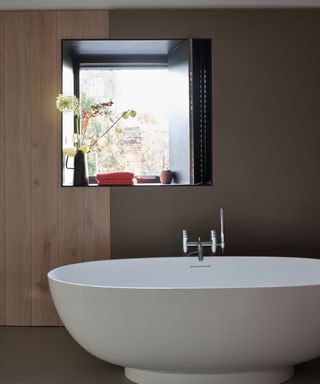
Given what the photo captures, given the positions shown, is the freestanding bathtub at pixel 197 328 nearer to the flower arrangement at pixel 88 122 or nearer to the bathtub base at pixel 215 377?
the bathtub base at pixel 215 377

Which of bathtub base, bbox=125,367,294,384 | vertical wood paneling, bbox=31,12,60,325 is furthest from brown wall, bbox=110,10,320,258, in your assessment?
bathtub base, bbox=125,367,294,384

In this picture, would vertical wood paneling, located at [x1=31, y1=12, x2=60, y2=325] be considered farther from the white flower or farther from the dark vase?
the dark vase

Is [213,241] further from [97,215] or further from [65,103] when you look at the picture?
[65,103]

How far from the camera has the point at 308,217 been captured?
4062 millimetres

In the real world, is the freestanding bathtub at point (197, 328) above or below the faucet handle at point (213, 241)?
below

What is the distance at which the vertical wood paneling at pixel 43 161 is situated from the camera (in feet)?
13.3

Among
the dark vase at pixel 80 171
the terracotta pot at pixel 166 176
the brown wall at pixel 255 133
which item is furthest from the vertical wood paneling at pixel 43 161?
the terracotta pot at pixel 166 176

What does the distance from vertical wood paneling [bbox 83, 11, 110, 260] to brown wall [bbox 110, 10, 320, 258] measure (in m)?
0.07

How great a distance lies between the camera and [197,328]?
266 centimetres

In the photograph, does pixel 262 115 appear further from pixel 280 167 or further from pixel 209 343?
pixel 209 343

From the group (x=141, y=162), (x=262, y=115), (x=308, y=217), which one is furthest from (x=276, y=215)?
(x=141, y=162)

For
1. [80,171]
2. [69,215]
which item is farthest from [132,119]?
[69,215]

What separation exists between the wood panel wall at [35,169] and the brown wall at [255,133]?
263mm

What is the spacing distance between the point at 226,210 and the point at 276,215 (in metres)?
0.36
